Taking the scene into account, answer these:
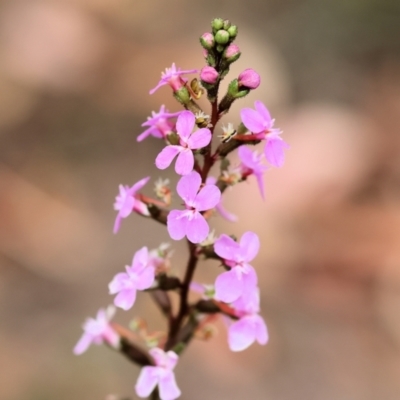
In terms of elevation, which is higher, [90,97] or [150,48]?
[150,48]

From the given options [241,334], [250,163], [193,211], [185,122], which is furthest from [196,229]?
[241,334]

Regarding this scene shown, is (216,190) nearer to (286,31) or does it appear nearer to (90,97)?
(90,97)

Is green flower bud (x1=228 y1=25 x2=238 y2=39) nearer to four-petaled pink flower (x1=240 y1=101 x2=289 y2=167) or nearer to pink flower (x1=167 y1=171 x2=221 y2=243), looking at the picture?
four-petaled pink flower (x1=240 y1=101 x2=289 y2=167)

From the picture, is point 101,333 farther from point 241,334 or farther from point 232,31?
point 232,31

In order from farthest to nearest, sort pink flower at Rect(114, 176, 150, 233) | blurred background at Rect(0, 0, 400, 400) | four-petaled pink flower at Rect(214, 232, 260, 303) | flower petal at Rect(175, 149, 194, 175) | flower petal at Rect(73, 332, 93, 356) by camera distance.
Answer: blurred background at Rect(0, 0, 400, 400) → flower petal at Rect(73, 332, 93, 356) → pink flower at Rect(114, 176, 150, 233) → four-petaled pink flower at Rect(214, 232, 260, 303) → flower petal at Rect(175, 149, 194, 175)

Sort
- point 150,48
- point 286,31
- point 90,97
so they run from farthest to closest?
point 286,31 < point 150,48 < point 90,97

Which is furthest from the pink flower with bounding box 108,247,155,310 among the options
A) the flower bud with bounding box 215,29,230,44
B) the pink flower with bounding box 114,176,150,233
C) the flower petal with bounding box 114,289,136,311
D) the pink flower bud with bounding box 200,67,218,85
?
the flower bud with bounding box 215,29,230,44

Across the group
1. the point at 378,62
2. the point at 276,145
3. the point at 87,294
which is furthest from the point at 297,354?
the point at 378,62
